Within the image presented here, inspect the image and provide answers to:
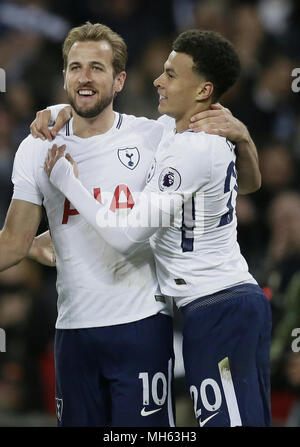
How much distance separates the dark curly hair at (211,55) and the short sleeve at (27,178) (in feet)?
2.70

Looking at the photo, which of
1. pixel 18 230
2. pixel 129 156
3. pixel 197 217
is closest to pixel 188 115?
pixel 129 156

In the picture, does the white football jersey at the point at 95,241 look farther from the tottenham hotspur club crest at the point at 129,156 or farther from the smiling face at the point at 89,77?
the smiling face at the point at 89,77

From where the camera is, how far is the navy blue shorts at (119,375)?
3855mm

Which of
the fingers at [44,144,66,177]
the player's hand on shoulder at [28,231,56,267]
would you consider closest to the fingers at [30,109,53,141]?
the fingers at [44,144,66,177]

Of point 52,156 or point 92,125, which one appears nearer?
point 52,156

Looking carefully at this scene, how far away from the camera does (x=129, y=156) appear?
13.1 ft

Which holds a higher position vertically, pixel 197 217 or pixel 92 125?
pixel 92 125

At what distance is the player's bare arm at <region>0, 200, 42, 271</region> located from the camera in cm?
397

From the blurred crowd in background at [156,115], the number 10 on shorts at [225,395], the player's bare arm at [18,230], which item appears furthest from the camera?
Answer: the blurred crowd in background at [156,115]

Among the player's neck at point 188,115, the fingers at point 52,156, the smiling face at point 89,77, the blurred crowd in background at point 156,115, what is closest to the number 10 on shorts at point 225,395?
the player's neck at point 188,115

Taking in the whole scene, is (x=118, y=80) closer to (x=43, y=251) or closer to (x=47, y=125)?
(x=47, y=125)

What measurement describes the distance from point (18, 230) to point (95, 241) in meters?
0.35

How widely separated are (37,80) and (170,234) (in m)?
4.33

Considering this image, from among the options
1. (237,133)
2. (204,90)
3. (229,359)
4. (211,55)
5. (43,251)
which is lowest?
(229,359)
